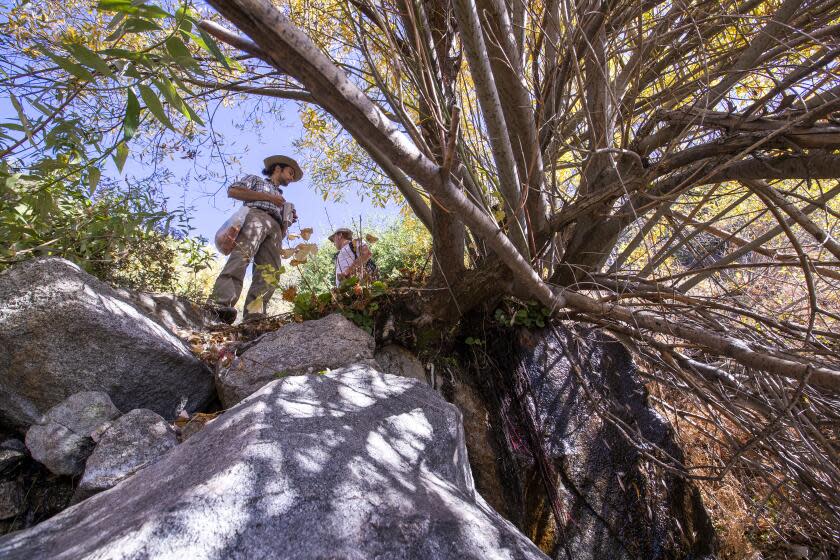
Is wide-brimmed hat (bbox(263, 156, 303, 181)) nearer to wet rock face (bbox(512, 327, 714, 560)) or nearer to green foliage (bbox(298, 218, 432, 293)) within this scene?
green foliage (bbox(298, 218, 432, 293))

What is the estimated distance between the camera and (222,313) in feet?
15.1

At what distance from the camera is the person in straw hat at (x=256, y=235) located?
461cm

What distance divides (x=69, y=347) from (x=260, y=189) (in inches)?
104

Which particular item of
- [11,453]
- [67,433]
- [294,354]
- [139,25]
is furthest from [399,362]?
[139,25]

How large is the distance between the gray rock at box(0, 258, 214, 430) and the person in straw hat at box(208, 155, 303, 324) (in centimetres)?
130

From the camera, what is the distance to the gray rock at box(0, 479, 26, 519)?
2.30 metres

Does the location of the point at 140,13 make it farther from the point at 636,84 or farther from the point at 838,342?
the point at 838,342

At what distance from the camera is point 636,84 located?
244 cm

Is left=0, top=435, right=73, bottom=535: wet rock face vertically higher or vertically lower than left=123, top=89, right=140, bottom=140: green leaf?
lower

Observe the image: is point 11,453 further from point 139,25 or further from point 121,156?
point 139,25

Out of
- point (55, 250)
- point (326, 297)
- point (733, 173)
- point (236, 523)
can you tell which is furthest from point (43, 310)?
point (733, 173)

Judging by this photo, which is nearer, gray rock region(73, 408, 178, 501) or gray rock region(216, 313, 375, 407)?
gray rock region(73, 408, 178, 501)

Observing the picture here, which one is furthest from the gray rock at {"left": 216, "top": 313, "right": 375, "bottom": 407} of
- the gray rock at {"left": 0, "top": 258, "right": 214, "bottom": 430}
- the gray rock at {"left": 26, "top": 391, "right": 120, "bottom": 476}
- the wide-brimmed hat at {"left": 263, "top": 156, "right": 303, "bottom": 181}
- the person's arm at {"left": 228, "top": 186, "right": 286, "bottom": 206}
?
the wide-brimmed hat at {"left": 263, "top": 156, "right": 303, "bottom": 181}

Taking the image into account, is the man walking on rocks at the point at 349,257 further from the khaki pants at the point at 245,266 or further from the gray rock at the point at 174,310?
the gray rock at the point at 174,310
